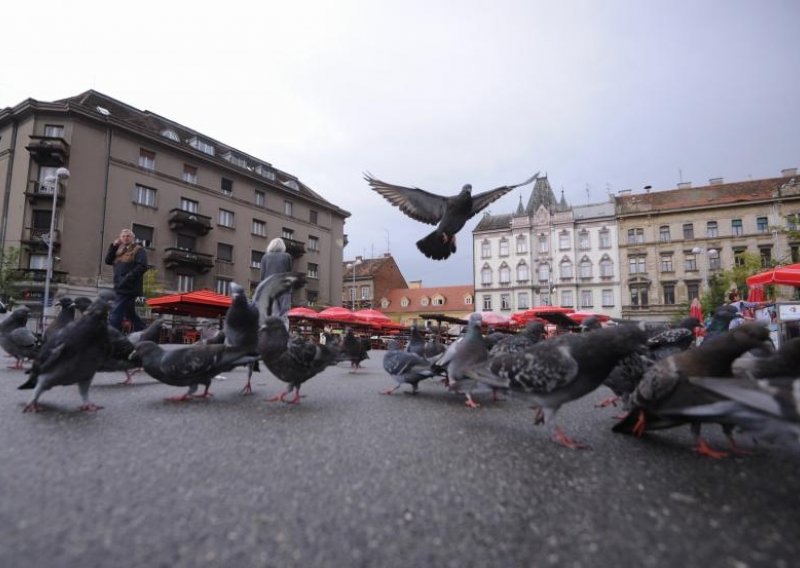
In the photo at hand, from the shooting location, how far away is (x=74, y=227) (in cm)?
2356

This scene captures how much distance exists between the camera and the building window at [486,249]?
48.2 meters

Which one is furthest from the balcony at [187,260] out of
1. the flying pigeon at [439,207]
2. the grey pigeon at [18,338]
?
the flying pigeon at [439,207]

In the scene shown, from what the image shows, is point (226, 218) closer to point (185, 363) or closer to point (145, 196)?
point (145, 196)

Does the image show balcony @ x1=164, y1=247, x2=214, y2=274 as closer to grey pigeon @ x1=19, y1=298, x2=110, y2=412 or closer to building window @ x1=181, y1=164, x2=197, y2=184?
building window @ x1=181, y1=164, x2=197, y2=184

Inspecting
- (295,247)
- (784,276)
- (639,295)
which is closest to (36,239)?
(295,247)

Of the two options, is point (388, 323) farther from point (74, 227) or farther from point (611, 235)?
point (611, 235)

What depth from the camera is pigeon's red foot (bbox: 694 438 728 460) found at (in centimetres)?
235

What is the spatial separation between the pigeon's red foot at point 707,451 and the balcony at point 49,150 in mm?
31213

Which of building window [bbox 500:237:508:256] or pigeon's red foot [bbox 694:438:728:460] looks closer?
pigeon's red foot [bbox 694:438:728:460]

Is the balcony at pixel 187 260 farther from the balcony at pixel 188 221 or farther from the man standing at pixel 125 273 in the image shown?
the man standing at pixel 125 273

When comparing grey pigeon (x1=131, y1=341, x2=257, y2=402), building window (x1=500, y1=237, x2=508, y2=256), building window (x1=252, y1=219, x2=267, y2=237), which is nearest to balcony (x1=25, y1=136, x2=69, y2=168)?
building window (x1=252, y1=219, x2=267, y2=237)

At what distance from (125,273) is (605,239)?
4551 centimetres

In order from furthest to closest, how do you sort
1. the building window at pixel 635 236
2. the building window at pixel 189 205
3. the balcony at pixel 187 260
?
the building window at pixel 635 236
the building window at pixel 189 205
the balcony at pixel 187 260

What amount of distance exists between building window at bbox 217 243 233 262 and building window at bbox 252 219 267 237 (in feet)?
9.08
